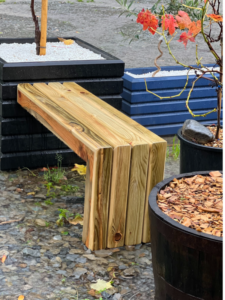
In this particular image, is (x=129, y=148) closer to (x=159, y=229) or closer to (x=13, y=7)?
(x=159, y=229)

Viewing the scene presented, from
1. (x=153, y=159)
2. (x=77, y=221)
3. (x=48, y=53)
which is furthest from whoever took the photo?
(x=48, y=53)

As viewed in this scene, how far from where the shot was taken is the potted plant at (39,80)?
11.1 ft

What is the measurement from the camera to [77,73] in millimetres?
3535

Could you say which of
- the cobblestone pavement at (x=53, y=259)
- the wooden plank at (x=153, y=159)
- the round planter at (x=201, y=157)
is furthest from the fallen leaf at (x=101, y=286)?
the round planter at (x=201, y=157)

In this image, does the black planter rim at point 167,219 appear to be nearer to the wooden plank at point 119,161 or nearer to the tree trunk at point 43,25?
the wooden plank at point 119,161

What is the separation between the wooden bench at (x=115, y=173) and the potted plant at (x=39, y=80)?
0.65 m

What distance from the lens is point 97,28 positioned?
29.6 feet

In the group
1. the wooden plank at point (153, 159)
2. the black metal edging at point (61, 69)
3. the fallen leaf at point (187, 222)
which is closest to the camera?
the fallen leaf at point (187, 222)

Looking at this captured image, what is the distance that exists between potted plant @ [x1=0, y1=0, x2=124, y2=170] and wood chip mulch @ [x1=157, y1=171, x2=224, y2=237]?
1485 millimetres

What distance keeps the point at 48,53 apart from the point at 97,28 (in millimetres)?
5362

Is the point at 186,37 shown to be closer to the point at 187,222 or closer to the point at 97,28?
A: the point at 187,222

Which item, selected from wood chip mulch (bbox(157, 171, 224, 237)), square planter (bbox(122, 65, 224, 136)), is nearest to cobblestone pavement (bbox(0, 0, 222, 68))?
square planter (bbox(122, 65, 224, 136))

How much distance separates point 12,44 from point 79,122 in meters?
1.65

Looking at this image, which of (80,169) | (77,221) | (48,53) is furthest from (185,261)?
(48,53)
